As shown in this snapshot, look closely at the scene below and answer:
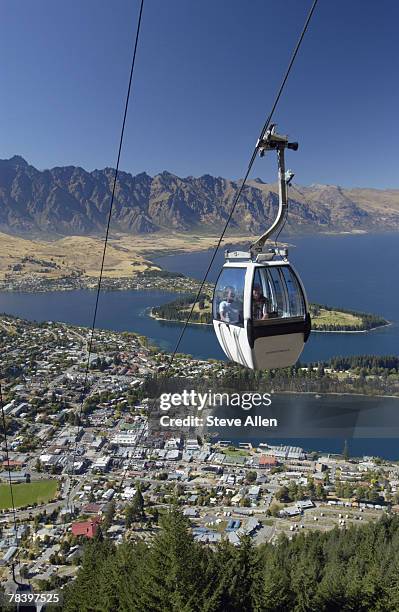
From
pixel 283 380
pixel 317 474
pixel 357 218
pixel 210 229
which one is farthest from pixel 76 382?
pixel 357 218

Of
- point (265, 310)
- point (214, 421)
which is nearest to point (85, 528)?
point (214, 421)

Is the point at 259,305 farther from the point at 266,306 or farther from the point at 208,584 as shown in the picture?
the point at 208,584

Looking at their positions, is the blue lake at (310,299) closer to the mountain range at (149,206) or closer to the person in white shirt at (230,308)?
the person in white shirt at (230,308)

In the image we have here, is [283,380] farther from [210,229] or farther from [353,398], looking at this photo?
[210,229]

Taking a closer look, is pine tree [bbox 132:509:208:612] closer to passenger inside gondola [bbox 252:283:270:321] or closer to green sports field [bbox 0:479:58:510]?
passenger inside gondola [bbox 252:283:270:321]

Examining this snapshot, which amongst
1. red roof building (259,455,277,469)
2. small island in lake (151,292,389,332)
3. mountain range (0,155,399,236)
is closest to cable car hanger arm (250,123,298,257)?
red roof building (259,455,277,469)

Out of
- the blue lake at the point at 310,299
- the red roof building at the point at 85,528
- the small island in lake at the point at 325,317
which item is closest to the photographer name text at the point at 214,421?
the red roof building at the point at 85,528
